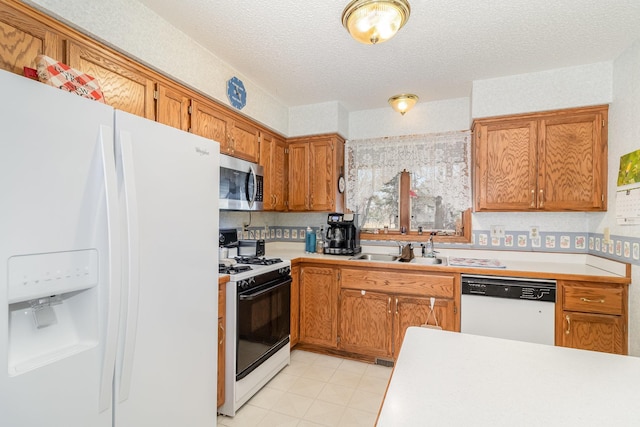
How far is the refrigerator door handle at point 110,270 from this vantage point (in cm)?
103

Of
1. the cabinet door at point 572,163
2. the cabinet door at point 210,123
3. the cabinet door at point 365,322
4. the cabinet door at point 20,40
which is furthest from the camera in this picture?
the cabinet door at point 365,322

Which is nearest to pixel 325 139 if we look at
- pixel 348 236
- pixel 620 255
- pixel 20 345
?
pixel 348 236

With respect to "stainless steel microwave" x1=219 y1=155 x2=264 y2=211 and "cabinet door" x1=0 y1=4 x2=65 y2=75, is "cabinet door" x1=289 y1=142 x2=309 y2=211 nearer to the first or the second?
"stainless steel microwave" x1=219 y1=155 x2=264 y2=211

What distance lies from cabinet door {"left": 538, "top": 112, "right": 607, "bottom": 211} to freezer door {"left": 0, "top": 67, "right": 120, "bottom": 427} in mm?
2925

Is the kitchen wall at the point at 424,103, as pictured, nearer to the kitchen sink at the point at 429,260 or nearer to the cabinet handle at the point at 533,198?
the cabinet handle at the point at 533,198

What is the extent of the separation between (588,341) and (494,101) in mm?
1932

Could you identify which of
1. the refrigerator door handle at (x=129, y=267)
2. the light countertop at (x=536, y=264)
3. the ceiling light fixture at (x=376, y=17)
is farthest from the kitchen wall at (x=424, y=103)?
the ceiling light fixture at (x=376, y=17)

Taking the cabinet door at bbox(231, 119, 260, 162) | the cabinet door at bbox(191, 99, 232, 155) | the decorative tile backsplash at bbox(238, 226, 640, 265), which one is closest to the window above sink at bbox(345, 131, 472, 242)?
the decorative tile backsplash at bbox(238, 226, 640, 265)

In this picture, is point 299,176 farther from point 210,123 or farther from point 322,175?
point 210,123

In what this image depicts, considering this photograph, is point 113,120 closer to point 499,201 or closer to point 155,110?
point 155,110

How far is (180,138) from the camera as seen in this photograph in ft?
4.58

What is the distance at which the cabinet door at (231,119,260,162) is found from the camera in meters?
2.57

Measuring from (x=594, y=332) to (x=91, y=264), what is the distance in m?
2.93

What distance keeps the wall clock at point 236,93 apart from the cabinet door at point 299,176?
0.86m
